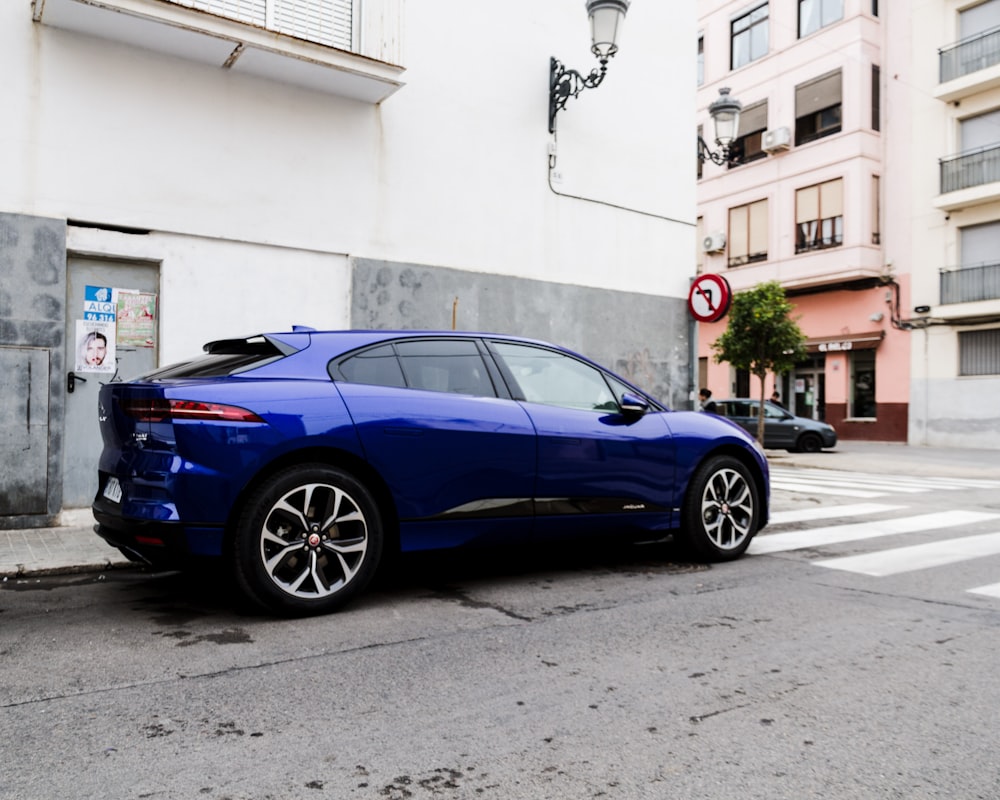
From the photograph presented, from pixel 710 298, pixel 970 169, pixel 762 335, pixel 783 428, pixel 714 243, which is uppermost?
pixel 970 169

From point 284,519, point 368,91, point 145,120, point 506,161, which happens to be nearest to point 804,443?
point 506,161

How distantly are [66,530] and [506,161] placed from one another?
6580mm

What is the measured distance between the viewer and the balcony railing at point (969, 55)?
24.1 meters

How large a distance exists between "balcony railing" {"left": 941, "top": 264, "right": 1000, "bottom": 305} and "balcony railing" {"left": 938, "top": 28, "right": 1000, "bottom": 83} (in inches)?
232

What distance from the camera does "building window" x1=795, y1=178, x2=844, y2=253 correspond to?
27328 millimetres

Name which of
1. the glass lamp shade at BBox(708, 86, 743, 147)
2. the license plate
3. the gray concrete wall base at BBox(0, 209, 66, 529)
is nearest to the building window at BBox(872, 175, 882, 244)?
the glass lamp shade at BBox(708, 86, 743, 147)

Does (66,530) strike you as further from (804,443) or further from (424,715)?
(804,443)

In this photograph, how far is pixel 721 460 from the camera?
593 centimetres

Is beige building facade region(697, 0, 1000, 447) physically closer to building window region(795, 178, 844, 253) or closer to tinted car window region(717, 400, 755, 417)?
building window region(795, 178, 844, 253)

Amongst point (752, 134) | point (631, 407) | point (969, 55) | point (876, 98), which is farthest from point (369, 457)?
point (752, 134)

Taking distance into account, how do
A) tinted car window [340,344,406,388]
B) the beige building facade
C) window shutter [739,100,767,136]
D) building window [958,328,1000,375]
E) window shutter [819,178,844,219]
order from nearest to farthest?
tinted car window [340,344,406,388], building window [958,328,1000,375], the beige building facade, window shutter [819,178,844,219], window shutter [739,100,767,136]

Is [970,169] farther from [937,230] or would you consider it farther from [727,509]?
[727,509]

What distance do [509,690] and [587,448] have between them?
7.18 feet

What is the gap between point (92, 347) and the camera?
759 cm
